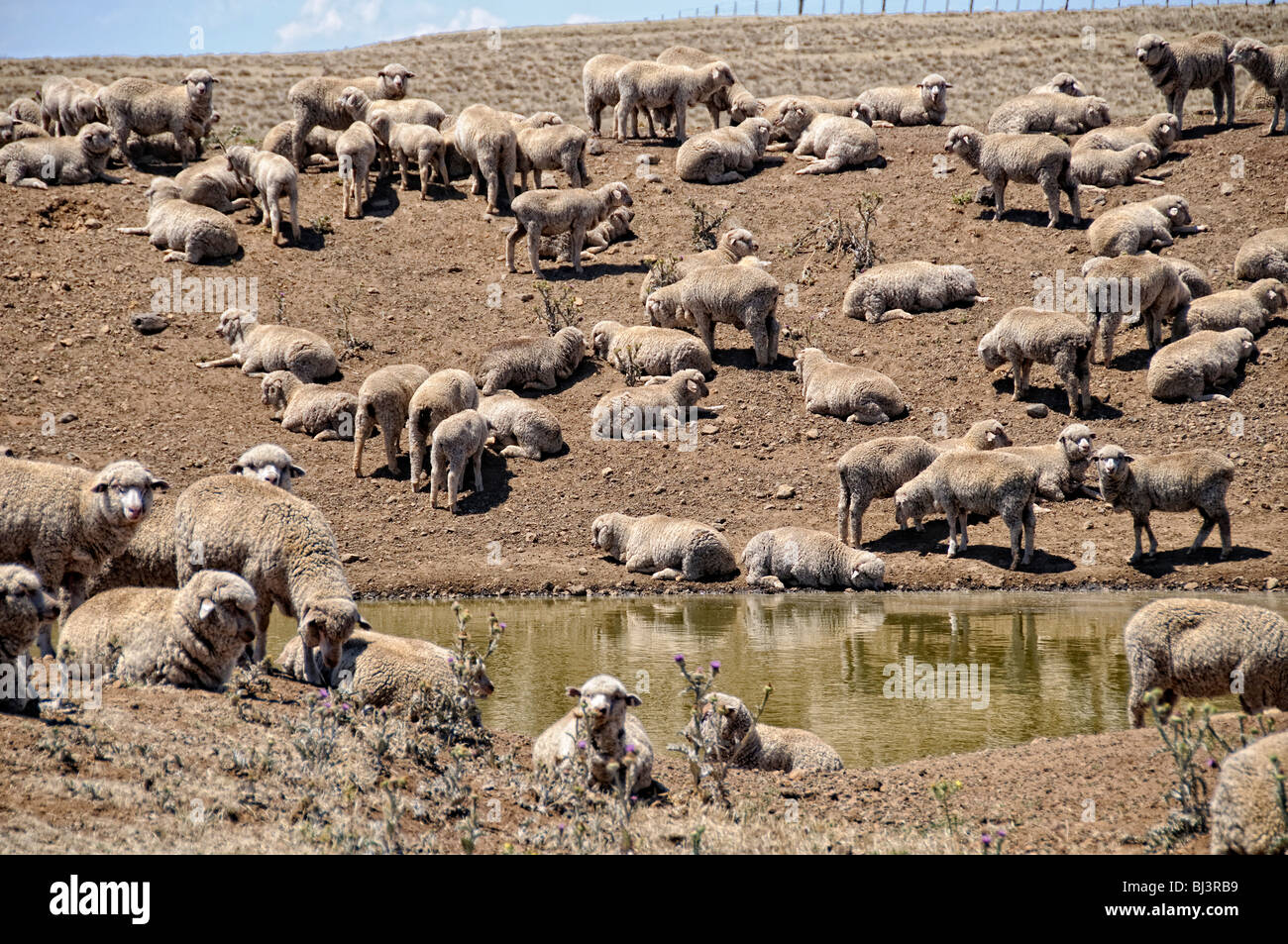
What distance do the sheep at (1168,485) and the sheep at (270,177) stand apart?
17410mm

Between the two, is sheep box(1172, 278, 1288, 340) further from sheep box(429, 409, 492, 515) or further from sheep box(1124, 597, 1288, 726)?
sheep box(1124, 597, 1288, 726)

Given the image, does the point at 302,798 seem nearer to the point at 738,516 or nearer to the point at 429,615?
the point at 429,615

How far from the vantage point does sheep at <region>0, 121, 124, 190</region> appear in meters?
27.6

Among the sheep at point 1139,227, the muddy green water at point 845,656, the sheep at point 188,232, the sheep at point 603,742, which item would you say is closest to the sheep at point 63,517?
the muddy green water at point 845,656

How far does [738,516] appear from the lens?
18672 millimetres

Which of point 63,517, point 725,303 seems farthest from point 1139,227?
point 63,517

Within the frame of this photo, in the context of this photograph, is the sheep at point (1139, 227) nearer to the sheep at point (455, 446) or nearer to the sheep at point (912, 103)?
the sheep at point (912, 103)

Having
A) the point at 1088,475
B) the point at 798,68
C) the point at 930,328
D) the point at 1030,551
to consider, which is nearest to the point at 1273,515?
the point at 1088,475

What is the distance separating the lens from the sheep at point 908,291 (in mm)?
23625

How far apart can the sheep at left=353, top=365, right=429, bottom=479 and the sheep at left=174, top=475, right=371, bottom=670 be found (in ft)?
26.2

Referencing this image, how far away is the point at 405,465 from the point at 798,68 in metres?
35.9

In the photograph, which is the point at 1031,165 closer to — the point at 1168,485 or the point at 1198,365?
the point at 1198,365

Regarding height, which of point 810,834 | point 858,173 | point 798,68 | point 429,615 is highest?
point 798,68

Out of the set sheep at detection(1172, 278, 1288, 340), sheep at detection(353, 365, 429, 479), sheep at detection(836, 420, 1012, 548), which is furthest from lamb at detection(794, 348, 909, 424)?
sheep at detection(353, 365, 429, 479)
